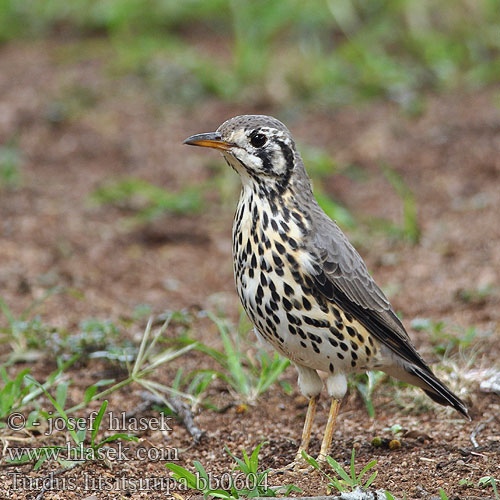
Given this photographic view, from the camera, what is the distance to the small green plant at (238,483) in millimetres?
4086

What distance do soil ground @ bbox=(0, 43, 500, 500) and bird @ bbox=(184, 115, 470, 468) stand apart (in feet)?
1.39

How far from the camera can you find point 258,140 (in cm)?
488

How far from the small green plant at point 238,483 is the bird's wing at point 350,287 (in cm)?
98

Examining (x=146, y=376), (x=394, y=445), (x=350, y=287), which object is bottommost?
(x=394, y=445)

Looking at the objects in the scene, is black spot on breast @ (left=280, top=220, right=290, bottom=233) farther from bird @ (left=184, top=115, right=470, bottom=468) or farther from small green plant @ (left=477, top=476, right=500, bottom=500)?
small green plant @ (left=477, top=476, right=500, bottom=500)

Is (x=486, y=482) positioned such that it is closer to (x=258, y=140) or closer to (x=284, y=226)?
(x=284, y=226)

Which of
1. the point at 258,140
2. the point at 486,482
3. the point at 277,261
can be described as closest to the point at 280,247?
the point at 277,261

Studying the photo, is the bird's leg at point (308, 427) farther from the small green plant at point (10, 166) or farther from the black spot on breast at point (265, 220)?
the small green plant at point (10, 166)

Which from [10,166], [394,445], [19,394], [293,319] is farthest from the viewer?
[10,166]

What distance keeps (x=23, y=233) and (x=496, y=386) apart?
15.9 feet

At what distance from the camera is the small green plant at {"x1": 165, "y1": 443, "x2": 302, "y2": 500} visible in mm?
4086

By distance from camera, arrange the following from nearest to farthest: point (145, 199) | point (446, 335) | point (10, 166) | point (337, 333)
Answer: point (337, 333) → point (446, 335) → point (145, 199) → point (10, 166)

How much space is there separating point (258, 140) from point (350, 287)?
95 centimetres

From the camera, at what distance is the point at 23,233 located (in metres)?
8.45
